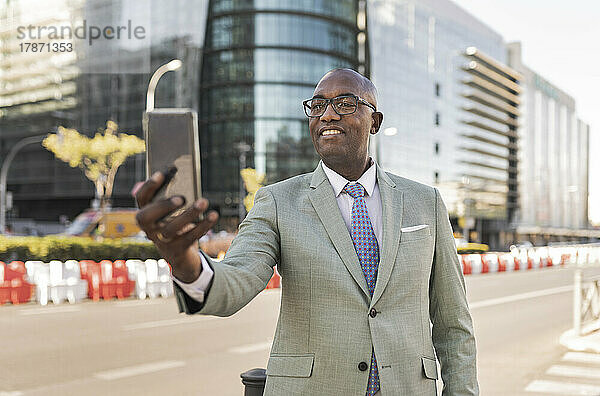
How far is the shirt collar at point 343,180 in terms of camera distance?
2385 mm

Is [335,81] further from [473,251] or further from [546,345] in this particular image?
[473,251]

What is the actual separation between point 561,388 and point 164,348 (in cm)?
530

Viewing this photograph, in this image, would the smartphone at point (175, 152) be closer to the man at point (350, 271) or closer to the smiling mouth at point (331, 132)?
the man at point (350, 271)

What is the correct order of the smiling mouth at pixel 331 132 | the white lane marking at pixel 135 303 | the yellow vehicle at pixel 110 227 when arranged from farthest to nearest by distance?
the yellow vehicle at pixel 110 227 < the white lane marking at pixel 135 303 < the smiling mouth at pixel 331 132

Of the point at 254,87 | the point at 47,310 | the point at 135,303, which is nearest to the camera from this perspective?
the point at 47,310

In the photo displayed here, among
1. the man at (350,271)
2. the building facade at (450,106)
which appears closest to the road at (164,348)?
the man at (350,271)

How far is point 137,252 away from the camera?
23.2 metres

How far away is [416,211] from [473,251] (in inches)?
1629

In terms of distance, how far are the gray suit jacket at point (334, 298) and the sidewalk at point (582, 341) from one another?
908cm

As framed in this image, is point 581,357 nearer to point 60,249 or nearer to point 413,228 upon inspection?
point 413,228

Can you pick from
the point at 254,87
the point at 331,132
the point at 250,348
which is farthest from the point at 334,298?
the point at 254,87

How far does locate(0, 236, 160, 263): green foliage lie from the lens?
19844 mm

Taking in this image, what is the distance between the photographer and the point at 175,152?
142cm

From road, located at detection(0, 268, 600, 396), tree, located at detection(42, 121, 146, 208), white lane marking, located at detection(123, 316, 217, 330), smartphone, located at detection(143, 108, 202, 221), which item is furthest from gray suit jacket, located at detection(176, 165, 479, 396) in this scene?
tree, located at detection(42, 121, 146, 208)
